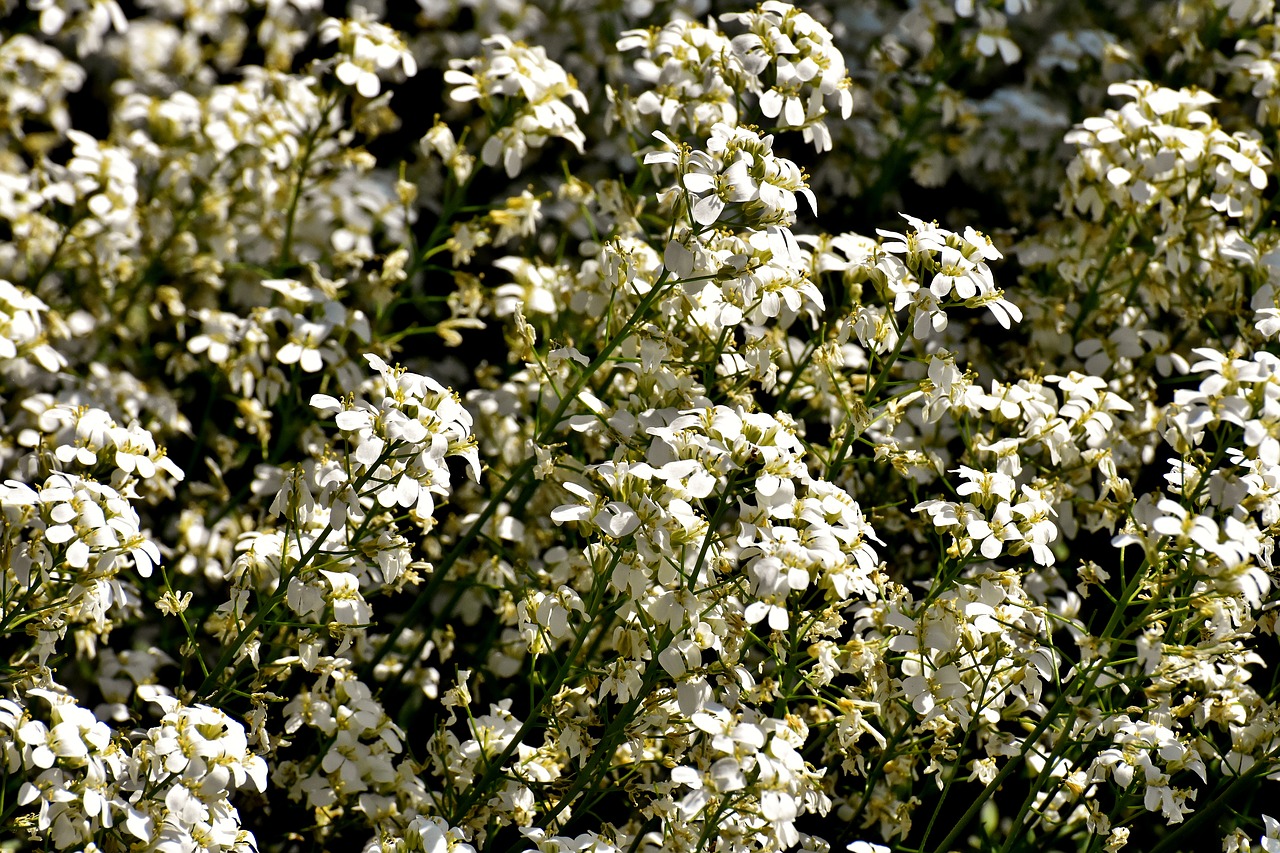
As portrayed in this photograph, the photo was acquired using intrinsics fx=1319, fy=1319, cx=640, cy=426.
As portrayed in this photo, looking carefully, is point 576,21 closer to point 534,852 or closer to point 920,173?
point 920,173

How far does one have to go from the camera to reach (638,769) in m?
2.80

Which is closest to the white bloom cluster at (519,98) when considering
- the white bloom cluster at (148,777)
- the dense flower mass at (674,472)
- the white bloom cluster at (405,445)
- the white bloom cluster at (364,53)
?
the dense flower mass at (674,472)

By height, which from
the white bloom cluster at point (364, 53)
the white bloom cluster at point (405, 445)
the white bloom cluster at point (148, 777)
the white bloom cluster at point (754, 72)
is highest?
the white bloom cluster at point (754, 72)

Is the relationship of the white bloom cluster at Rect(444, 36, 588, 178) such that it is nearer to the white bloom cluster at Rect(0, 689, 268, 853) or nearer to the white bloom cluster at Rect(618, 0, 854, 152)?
the white bloom cluster at Rect(618, 0, 854, 152)

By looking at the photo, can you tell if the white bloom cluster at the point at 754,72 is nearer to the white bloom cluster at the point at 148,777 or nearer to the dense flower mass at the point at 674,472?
the dense flower mass at the point at 674,472

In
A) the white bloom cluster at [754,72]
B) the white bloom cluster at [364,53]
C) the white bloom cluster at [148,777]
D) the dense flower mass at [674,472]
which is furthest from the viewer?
the white bloom cluster at [364,53]

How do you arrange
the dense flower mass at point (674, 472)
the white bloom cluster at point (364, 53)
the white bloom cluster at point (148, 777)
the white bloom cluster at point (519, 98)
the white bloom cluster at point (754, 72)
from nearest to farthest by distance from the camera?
1. the white bloom cluster at point (148, 777)
2. the dense flower mass at point (674, 472)
3. the white bloom cluster at point (754, 72)
4. the white bloom cluster at point (519, 98)
5. the white bloom cluster at point (364, 53)

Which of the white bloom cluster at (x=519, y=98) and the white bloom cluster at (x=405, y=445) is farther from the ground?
the white bloom cluster at (x=519, y=98)

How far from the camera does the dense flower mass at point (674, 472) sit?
2584 millimetres

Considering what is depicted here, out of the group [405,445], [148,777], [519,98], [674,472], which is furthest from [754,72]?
[148,777]

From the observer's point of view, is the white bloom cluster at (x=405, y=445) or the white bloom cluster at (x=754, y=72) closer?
the white bloom cluster at (x=405, y=445)

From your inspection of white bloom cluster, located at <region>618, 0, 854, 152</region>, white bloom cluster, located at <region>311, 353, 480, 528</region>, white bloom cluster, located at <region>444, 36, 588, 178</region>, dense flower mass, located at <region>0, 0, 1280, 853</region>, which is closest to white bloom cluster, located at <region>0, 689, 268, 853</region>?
dense flower mass, located at <region>0, 0, 1280, 853</region>

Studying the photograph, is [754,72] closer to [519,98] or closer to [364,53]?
[519,98]

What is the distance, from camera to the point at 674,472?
8.09 ft
